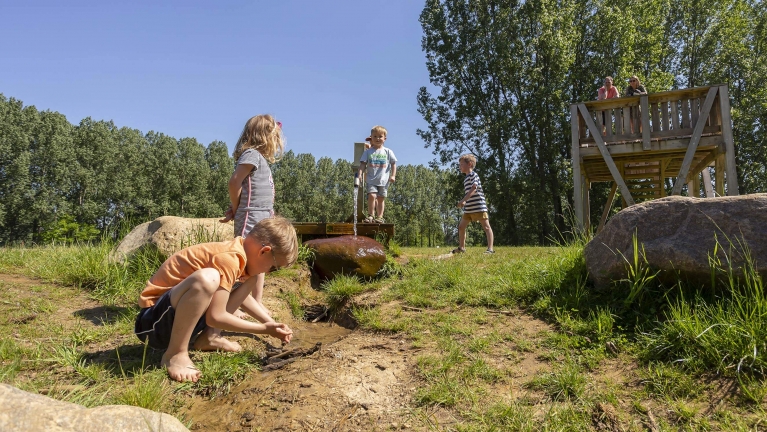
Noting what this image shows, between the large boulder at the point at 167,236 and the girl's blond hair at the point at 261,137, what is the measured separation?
5.01 feet

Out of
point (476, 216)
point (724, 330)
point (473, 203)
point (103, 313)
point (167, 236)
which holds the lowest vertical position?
point (103, 313)

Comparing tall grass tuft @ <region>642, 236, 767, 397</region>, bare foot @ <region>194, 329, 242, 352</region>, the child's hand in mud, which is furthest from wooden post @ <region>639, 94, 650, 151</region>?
bare foot @ <region>194, 329, 242, 352</region>

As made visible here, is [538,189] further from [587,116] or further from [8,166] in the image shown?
[8,166]

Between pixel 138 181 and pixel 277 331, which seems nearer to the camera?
pixel 277 331

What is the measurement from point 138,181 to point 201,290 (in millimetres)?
40420

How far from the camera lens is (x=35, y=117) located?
3672 centimetres

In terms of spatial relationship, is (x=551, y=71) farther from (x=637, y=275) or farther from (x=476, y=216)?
(x=637, y=275)

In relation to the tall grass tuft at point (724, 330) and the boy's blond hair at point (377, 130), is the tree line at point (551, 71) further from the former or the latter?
the tall grass tuft at point (724, 330)

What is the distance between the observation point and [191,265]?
9.47ft

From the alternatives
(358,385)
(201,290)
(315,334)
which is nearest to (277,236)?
(201,290)

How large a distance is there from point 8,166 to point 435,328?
40.9 meters

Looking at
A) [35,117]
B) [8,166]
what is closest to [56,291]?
[8,166]

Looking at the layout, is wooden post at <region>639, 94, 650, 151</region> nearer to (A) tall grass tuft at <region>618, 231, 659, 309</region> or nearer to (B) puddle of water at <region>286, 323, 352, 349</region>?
(A) tall grass tuft at <region>618, 231, 659, 309</region>

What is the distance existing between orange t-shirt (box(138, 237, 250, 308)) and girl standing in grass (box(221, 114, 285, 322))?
755mm
